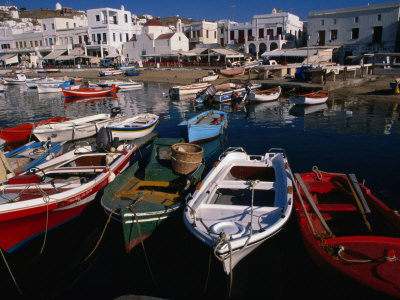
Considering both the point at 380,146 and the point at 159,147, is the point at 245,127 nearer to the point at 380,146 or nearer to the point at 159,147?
the point at 380,146

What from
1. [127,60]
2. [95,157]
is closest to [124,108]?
[95,157]

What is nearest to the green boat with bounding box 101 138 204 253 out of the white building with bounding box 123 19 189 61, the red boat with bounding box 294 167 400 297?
the red boat with bounding box 294 167 400 297

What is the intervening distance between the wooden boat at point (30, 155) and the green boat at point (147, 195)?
15.3 feet

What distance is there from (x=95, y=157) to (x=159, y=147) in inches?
103

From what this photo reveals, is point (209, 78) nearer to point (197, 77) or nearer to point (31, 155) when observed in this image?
point (197, 77)

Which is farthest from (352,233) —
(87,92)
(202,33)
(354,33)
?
(202,33)

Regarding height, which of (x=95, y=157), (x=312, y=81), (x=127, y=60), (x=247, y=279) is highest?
(x=127, y=60)

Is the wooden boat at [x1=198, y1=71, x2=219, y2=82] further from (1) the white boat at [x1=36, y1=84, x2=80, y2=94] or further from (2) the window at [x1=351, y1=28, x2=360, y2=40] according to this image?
(2) the window at [x1=351, y1=28, x2=360, y2=40]

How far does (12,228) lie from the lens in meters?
7.80

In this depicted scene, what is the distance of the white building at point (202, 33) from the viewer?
6969cm

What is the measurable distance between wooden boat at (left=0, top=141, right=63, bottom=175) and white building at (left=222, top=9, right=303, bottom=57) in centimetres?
5143

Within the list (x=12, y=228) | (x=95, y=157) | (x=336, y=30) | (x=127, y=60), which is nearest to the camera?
(x=12, y=228)

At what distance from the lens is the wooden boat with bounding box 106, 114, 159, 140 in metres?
16.6

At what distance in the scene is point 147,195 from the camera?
9.12 metres
